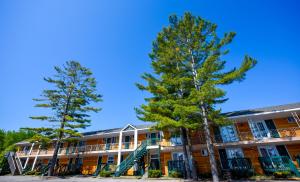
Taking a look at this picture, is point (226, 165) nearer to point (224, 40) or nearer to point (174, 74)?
point (174, 74)

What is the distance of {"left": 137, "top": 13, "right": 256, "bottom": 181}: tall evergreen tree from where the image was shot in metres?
12.2

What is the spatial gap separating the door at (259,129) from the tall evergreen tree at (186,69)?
5.71 metres

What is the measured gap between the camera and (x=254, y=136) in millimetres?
15672

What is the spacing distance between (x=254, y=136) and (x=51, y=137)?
83.8 feet

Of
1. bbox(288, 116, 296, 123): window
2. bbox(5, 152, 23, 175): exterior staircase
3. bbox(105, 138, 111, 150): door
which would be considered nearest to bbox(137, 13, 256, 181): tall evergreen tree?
bbox(288, 116, 296, 123): window

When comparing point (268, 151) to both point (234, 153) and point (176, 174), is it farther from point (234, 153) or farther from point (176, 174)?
point (176, 174)

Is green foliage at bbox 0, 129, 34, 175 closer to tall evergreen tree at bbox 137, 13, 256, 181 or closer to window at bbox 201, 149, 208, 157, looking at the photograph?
tall evergreen tree at bbox 137, 13, 256, 181

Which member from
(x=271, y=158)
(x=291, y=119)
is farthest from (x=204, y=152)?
(x=291, y=119)

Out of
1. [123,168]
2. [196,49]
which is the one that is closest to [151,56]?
[196,49]

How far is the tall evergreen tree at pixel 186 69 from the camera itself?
40.2ft

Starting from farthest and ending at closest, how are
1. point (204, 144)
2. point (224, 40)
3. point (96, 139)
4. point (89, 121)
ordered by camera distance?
point (96, 139), point (89, 121), point (204, 144), point (224, 40)

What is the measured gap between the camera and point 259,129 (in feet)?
53.3

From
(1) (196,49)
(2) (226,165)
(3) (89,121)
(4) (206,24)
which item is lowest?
(2) (226,165)

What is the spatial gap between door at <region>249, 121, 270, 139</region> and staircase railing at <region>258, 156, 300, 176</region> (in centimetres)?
216
